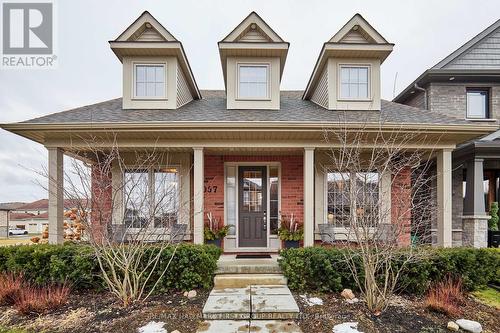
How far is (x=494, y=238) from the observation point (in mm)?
8789

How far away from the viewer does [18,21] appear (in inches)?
320

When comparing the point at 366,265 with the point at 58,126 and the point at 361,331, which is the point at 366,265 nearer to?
the point at 361,331

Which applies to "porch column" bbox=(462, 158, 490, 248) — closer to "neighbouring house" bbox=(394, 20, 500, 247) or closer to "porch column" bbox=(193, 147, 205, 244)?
"neighbouring house" bbox=(394, 20, 500, 247)

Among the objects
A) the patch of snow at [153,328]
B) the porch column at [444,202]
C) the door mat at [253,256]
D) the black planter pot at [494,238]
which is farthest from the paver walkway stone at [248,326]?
the black planter pot at [494,238]

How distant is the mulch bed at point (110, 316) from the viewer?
4066 mm

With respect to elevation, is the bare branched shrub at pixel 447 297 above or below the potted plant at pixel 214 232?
below

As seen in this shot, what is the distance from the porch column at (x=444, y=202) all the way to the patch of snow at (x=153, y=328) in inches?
243

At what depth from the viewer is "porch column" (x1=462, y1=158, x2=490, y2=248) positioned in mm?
8461

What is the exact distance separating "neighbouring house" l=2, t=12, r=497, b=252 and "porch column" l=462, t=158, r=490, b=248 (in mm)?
1931

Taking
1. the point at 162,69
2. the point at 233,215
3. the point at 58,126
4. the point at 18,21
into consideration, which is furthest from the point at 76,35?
the point at 233,215

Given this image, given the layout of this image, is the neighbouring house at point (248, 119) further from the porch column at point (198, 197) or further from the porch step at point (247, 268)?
the porch step at point (247, 268)

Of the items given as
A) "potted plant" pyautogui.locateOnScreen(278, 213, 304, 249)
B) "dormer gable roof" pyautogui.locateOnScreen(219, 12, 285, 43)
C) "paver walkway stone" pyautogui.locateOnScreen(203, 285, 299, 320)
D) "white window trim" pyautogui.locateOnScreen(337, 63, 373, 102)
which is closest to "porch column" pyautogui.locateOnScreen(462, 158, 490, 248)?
"white window trim" pyautogui.locateOnScreen(337, 63, 373, 102)

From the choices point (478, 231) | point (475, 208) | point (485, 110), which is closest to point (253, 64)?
point (475, 208)

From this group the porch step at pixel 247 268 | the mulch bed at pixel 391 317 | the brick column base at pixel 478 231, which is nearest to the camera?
the mulch bed at pixel 391 317
